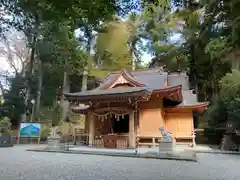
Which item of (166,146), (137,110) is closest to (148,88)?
(137,110)

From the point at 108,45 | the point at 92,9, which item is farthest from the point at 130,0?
the point at 108,45

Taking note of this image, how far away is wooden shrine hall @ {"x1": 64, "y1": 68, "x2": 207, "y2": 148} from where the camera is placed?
9664 millimetres

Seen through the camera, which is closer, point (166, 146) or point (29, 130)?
point (166, 146)

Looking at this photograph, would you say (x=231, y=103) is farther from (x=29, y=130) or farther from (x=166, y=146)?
(x=29, y=130)

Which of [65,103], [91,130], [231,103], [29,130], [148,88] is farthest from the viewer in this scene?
[65,103]

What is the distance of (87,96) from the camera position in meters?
9.91

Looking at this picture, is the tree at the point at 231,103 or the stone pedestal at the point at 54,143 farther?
the tree at the point at 231,103

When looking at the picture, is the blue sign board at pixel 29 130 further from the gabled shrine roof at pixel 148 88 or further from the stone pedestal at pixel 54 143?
the stone pedestal at pixel 54 143

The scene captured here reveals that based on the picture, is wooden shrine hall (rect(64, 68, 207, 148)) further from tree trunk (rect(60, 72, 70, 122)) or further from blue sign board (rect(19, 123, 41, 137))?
tree trunk (rect(60, 72, 70, 122))

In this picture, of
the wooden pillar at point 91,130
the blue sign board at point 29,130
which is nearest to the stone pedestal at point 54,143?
the wooden pillar at point 91,130

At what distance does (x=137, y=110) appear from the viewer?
10523 mm

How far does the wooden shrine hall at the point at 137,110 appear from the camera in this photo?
31.7 ft

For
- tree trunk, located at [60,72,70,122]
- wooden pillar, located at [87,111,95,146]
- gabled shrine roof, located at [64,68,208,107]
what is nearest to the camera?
gabled shrine roof, located at [64,68,208,107]

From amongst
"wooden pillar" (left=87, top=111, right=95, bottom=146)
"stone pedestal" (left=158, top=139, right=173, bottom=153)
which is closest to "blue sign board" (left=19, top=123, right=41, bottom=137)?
"wooden pillar" (left=87, top=111, right=95, bottom=146)
